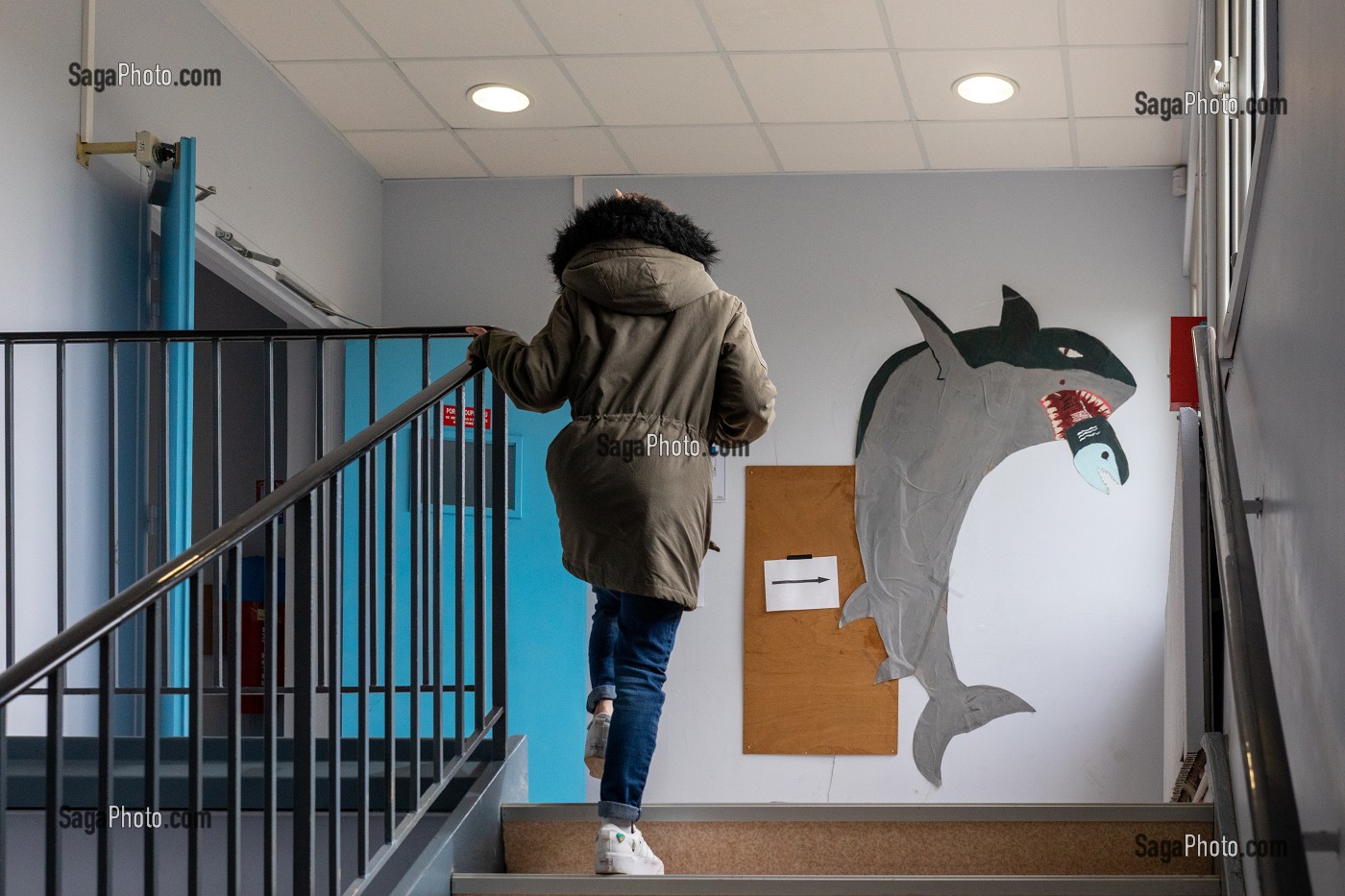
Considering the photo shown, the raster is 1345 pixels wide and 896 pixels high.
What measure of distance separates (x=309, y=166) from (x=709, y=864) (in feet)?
11.6

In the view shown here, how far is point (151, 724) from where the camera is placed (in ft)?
4.70

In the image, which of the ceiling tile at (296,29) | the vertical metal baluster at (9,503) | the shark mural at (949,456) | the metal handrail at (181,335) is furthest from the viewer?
the shark mural at (949,456)

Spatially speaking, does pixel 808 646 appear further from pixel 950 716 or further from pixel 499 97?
pixel 499 97

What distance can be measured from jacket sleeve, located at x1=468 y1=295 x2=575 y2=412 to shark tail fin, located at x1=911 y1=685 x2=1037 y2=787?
3.29 meters

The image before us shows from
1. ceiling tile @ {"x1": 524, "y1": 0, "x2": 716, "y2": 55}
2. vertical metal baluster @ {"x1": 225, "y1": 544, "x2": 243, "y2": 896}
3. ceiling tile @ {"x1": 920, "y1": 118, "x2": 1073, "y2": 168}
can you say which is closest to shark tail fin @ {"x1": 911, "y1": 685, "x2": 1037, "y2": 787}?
ceiling tile @ {"x1": 920, "y1": 118, "x2": 1073, "y2": 168}

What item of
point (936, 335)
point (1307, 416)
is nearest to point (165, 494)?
point (1307, 416)

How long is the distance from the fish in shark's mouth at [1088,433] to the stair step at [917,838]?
3.10 meters

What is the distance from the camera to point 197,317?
651cm

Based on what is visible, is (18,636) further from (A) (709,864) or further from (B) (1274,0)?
(B) (1274,0)

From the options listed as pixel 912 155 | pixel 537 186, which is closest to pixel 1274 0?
pixel 912 155

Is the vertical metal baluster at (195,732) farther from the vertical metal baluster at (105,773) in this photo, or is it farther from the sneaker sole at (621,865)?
the sneaker sole at (621,865)

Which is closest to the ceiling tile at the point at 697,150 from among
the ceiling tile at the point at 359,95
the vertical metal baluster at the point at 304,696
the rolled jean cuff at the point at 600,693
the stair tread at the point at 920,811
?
the ceiling tile at the point at 359,95

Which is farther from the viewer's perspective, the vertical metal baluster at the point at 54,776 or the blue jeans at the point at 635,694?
the blue jeans at the point at 635,694

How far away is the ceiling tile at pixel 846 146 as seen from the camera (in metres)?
5.19
